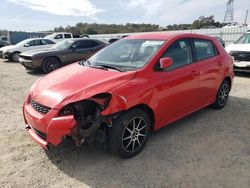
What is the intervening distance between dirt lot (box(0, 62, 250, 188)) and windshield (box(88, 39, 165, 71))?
133 centimetres

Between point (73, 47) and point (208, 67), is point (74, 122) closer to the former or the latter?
point (208, 67)

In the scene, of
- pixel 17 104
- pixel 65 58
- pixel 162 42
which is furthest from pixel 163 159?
pixel 65 58

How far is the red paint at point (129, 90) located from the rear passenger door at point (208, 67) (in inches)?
0.8

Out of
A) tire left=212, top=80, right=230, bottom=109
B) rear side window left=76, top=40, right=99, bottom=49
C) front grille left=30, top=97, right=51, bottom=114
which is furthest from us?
rear side window left=76, top=40, right=99, bottom=49

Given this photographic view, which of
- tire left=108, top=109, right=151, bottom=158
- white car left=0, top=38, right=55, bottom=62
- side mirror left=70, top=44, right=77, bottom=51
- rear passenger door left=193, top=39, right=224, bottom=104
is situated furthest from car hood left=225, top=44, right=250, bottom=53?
white car left=0, top=38, right=55, bottom=62

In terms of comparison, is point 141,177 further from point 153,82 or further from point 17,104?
point 17,104

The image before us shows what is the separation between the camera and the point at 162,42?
421cm

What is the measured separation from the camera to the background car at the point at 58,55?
Answer: 1114cm

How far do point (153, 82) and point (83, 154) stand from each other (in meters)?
1.49

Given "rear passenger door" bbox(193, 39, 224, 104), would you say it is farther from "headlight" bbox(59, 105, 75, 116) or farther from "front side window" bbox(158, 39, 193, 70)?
"headlight" bbox(59, 105, 75, 116)

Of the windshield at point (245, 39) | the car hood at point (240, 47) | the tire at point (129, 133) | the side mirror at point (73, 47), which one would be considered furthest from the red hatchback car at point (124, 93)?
the side mirror at point (73, 47)

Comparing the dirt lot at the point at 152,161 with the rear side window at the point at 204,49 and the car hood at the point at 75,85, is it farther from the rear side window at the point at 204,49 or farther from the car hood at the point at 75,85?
the rear side window at the point at 204,49

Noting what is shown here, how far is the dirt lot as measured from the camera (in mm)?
3119

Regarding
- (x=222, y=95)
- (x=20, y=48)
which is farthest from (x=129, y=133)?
(x=20, y=48)
